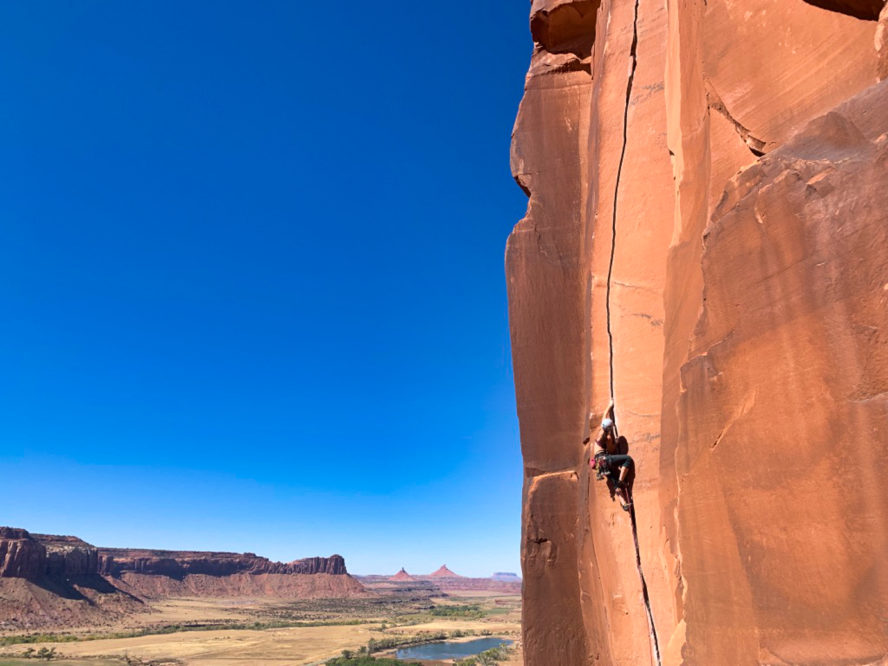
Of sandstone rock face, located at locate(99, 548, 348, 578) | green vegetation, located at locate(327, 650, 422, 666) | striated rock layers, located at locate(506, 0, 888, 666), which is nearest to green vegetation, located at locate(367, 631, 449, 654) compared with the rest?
green vegetation, located at locate(327, 650, 422, 666)

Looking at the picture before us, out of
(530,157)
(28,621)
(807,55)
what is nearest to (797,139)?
(807,55)

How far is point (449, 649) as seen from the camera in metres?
60.1

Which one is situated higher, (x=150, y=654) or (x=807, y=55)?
(x=807, y=55)

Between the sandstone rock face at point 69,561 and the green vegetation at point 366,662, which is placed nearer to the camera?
the green vegetation at point 366,662

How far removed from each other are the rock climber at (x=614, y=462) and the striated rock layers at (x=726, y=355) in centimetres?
18

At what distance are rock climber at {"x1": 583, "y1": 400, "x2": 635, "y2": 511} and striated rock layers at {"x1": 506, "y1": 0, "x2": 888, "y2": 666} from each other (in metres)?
0.18

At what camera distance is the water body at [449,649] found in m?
54.5

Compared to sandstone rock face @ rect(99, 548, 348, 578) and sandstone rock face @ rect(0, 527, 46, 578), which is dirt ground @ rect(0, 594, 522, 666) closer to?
sandstone rock face @ rect(0, 527, 46, 578)

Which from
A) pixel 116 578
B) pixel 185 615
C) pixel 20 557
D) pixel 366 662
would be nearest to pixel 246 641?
pixel 366 662

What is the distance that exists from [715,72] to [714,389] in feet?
10.2

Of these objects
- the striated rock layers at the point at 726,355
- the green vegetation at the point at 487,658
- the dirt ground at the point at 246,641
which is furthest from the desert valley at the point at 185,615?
the striated rock layers at the point at 726,355

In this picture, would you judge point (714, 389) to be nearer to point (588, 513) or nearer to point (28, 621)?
point (588, 513)

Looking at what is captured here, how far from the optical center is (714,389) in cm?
493

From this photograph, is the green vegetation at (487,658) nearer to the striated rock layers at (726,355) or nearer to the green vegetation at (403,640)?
the green vegetation at (403,640)
